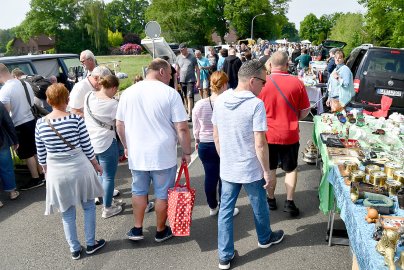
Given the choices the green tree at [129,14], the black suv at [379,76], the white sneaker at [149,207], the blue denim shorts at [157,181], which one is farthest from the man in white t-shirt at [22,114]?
the green tree at [129,14]

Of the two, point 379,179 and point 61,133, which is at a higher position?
point 61,133

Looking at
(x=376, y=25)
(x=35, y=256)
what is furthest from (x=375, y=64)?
(x=376, y=25)

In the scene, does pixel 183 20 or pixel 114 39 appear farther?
pixel 114 39

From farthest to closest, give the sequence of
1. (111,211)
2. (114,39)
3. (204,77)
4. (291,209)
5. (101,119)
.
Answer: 1. (114,39)
2. (204,77)
3. (111,211)
4. (291,209)
5. (101,119)

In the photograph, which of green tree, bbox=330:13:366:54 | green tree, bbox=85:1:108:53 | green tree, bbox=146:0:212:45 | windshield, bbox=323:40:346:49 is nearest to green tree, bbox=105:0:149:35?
green tree, bbox=85:1:108:53

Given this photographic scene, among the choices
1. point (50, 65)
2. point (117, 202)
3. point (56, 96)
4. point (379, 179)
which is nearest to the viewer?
point (379, 179)

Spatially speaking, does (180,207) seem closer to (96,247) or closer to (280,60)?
(96,247)

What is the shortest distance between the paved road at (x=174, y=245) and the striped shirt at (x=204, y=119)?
104 centimetres

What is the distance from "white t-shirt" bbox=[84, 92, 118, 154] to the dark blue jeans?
3.44 ft

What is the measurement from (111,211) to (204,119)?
65.8 inches

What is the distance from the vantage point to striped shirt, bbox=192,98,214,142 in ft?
12.3

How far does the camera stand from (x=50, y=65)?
870 centimetres

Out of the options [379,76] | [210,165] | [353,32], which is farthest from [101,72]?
[353,32]

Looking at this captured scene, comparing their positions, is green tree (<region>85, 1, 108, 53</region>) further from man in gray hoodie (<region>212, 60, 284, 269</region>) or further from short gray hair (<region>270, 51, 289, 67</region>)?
man in gray hoodie (<region>212, 60, 284, 269</region>)
